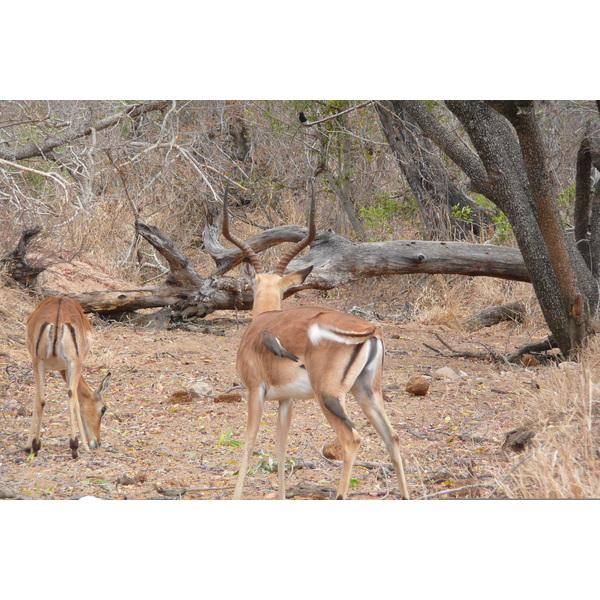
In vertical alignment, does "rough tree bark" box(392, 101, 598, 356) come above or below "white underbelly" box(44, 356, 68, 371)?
above

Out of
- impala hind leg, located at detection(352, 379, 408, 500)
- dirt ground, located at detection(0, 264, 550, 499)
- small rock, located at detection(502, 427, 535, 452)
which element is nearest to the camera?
impala hind leg, located at detection(352, 379, 408, 500)

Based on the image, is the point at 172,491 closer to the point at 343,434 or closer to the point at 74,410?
the point at 343,434

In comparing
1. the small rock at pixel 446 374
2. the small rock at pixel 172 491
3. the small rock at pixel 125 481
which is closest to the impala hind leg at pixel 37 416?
the small rock at pixel 125 481

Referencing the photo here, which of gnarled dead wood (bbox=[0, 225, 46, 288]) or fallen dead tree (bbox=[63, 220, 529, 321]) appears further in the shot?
gnarled dead wood (bbox=[0, 225, 46, 288])

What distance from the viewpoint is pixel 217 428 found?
534 cm

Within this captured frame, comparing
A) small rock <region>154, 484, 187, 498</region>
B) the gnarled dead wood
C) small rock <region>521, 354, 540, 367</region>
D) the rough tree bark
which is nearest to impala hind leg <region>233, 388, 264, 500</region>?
small rock <region>154, 484, 187, 498</region>

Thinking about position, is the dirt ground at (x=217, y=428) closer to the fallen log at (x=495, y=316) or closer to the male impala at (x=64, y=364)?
the male impala at (x=64, y=364)

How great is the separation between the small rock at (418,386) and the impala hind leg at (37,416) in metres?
2.83

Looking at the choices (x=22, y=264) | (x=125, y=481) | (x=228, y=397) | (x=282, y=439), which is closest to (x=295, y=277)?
(x=282, y=439)

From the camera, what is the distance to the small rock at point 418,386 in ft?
20.2

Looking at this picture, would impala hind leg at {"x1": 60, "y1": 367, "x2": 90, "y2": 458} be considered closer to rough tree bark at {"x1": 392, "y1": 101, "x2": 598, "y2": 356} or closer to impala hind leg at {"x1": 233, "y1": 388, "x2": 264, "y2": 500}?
impala hind leg at {"x1": 233, "y1": 388, "x2": 264, "y2": 500}

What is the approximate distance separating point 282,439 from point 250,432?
0.26 m

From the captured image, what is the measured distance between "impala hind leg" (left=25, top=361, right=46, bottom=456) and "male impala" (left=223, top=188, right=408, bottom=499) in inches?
61.8

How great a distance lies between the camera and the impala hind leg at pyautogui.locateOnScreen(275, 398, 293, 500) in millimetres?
3893
